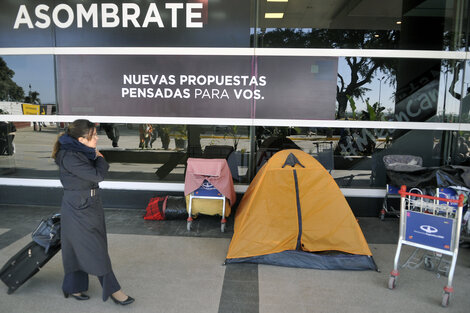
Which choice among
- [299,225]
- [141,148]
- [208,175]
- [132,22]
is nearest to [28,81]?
[132,22]

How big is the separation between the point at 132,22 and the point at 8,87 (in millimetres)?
2671

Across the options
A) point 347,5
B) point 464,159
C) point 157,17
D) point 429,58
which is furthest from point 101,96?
point 464,159

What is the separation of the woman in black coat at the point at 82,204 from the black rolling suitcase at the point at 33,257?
376 millimetres

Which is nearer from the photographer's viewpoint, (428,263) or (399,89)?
(428,263)

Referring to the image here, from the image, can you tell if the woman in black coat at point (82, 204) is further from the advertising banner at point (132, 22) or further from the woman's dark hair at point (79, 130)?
the advertising banner at point (132, 22)

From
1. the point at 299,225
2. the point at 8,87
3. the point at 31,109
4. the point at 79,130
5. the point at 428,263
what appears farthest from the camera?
the point at 8,87

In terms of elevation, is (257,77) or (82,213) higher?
(257,77)

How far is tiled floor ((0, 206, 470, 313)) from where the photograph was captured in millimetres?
3289

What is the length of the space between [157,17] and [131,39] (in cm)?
58

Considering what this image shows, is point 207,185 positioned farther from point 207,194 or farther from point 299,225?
point 299,225

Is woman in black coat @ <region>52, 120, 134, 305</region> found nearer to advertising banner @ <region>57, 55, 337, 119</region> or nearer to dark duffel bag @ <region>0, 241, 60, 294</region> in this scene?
dark duffel bag @ <region>0, 241, 60, 294</region>

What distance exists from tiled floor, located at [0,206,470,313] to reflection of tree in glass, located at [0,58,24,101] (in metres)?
2.67

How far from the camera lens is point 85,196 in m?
3.13

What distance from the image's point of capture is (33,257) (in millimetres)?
3445
